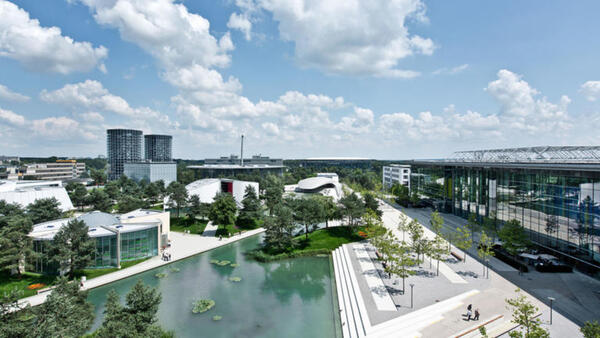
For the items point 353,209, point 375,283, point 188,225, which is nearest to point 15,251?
point 188,225

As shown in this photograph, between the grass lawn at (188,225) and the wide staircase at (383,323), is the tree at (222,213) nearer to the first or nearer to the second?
the grass lawn at (188,225)

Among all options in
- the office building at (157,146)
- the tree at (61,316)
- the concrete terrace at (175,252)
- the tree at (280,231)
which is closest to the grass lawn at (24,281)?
the concrete terrace at (175,252)

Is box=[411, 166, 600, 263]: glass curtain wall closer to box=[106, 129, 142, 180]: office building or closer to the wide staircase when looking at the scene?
the wide staircase

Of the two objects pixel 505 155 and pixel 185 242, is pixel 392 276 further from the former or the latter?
pixel 505 155

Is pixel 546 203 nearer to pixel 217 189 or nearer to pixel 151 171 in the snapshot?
pixel 217 189

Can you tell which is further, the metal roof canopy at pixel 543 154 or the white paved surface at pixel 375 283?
the metal roof canopy at pixel 543 154

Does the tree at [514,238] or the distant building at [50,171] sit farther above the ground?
the distant building at [50,171]

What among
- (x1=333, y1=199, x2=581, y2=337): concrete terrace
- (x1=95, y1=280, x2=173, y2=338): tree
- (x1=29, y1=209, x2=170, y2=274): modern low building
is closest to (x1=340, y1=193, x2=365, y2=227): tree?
(x1=333, y1=199, x2=581, y2=337): concrete terrace

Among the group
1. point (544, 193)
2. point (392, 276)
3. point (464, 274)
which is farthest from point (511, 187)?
point (392, 276)
